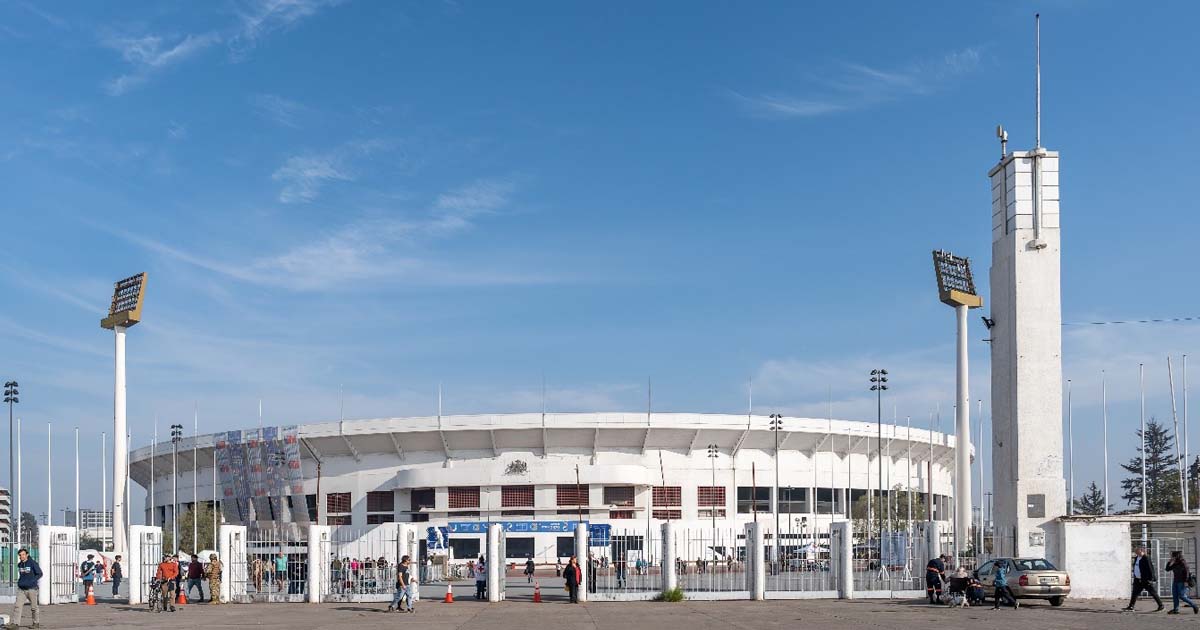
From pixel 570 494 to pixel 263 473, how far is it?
921 inches

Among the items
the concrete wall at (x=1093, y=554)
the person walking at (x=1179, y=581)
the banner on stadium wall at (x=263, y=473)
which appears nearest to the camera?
the person walking at (x=1179, y=581)

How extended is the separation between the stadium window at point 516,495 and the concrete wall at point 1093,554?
6572 centimetres

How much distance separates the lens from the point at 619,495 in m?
98.2

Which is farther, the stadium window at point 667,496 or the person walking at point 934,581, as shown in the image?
the stadium window at point 667,496

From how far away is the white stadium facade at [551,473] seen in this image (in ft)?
308

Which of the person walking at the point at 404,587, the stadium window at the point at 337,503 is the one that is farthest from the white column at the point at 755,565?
the stadium window at the point at 337,503

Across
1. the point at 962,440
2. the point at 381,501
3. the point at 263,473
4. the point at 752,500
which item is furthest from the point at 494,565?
the point at 752,500

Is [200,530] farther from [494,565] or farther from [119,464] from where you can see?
[494,565]

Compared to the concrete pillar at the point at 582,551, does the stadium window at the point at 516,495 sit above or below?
below

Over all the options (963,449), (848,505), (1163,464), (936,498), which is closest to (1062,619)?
(963,449)

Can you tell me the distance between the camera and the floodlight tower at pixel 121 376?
76500 millimetres

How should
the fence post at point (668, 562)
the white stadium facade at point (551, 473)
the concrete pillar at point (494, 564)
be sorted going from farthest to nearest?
the white stadium facade at point (551, 473) < the concrete pillar at point (494, 564) < the fence post at point (668, 562)

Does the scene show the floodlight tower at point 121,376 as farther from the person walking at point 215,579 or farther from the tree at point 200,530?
the person walking at point 215,579

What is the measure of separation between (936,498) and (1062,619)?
4022 inches
